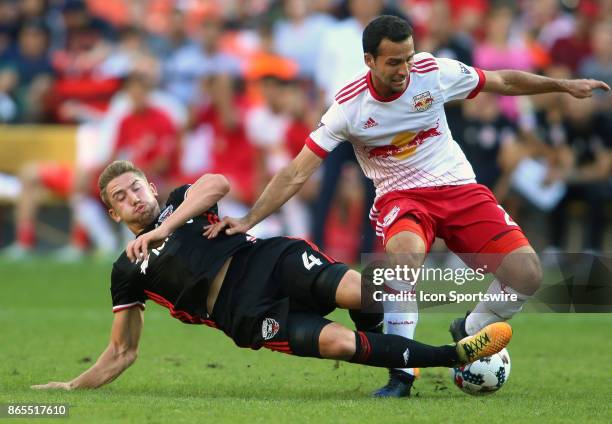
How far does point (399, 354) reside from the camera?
23.9ft

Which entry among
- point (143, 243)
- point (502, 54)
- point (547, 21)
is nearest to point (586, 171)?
point (502, 54)

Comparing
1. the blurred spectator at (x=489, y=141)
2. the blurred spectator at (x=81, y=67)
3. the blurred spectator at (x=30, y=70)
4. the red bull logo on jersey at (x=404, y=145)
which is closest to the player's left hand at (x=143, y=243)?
the red bull logo on jersey at (x=404, y=145)

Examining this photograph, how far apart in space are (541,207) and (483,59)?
2400 millimetres

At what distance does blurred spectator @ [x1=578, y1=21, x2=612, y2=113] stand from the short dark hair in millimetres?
9532

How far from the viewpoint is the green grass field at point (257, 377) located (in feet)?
22.2

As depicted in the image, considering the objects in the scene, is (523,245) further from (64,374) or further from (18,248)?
(18,248)

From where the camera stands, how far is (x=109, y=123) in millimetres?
18062

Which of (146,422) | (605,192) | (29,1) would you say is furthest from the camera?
(29,1)

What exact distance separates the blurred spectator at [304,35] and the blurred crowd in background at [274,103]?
29 millimetres

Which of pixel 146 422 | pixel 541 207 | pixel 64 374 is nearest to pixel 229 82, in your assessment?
pixel 541 207

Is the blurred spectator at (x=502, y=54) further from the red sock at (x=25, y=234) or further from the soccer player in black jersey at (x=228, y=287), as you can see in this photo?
the soccer player in black jersey at (x=228, y=287)

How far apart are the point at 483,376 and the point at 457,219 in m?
1.11

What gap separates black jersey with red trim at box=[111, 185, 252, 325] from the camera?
7.60 m

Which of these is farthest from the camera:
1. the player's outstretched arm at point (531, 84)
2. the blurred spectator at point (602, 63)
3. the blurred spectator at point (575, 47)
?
the blurred spectator at point (575, 47)
